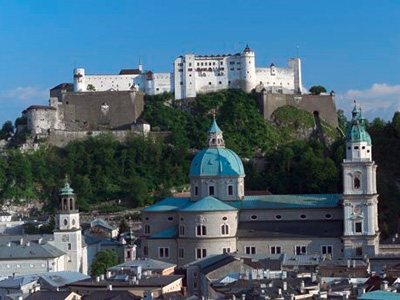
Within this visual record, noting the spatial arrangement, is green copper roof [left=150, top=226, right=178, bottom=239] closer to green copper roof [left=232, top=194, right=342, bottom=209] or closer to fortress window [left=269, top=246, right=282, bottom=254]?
green copper roof [left=232, top=194, right=342, bottom=209]

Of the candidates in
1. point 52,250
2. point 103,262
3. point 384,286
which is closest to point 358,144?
point 103,262

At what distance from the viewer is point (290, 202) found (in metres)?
76.1

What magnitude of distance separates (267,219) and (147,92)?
2054 inches

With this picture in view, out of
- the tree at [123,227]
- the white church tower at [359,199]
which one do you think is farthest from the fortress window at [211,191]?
the tree at [123,227]

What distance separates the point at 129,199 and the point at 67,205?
28.4 m

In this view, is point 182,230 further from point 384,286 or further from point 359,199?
point 384,286

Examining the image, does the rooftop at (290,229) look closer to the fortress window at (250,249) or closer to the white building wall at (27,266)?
the fortress window at (250,249)

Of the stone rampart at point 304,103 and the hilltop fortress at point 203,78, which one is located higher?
the hilltop fortress at point 203,78

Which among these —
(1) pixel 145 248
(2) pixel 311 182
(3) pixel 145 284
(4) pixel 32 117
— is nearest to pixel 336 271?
(3) pixel 145 284

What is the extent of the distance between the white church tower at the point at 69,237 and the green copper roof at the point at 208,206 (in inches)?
389

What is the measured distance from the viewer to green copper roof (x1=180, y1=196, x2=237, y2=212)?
7456 centimetres

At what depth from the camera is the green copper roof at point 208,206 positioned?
7456 cm

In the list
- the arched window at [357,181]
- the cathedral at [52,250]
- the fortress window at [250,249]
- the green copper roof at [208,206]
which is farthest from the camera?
the cathedral at [52,250]

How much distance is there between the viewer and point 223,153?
79.2 m
